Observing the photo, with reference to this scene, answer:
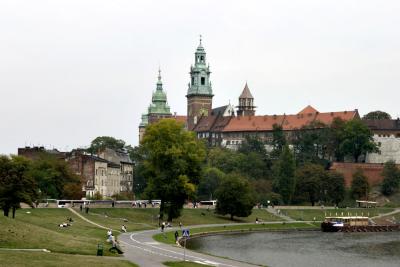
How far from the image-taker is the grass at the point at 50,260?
152 feet

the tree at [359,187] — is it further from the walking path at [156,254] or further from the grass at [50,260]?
the grass at [50,260]

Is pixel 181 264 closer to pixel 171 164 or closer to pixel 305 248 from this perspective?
pixel 305 248

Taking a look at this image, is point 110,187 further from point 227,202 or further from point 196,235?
point 196,235

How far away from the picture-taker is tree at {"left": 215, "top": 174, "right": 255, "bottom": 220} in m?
122

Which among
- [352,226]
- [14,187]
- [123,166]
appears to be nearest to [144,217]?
[14,187]

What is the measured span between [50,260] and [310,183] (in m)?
111

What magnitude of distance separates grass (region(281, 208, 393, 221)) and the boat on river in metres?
5.84

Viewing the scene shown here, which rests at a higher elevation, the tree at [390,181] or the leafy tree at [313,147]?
the leafy tree at [313,147]

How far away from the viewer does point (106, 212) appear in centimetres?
10588

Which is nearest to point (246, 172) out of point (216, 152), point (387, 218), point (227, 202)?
point (216, 152)

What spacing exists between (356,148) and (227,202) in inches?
2751

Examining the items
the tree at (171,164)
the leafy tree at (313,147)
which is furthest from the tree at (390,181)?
the tree at (171,164)

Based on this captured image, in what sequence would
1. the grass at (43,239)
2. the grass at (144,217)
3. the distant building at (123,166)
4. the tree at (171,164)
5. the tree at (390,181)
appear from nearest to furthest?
the grass at (43,239)
the grass at (144,217)
the tree at (171,164)
the tree at (390,181)
the distant building at (123,166)

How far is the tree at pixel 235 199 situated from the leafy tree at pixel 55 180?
822 inches
